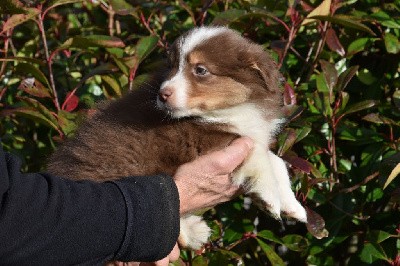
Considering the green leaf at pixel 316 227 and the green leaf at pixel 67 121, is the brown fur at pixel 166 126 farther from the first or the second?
the green leaf at pixel 316 227

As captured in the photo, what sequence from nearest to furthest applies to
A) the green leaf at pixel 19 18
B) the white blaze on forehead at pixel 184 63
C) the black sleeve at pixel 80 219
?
the black sleeve at pixel 80 219 → the white blaze on forehead at pixel 184 63 → the green leaf at pixel 19 18

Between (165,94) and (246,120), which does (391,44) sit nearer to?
(246,120)

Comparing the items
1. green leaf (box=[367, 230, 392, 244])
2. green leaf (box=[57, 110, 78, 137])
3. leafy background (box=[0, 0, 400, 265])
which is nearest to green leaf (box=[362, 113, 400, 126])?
leafy background (box=[0, 0, 400, 265])

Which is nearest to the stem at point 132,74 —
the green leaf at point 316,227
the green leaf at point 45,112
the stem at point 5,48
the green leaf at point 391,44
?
the green leaf at point 45,112

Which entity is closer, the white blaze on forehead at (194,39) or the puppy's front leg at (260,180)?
the puppy's front leg at (260,180)

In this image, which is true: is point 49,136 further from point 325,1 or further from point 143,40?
point 325,1

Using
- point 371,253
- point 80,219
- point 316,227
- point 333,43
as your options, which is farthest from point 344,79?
point 80,219

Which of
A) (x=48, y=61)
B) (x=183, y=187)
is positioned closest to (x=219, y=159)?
(x=183, y=187)
